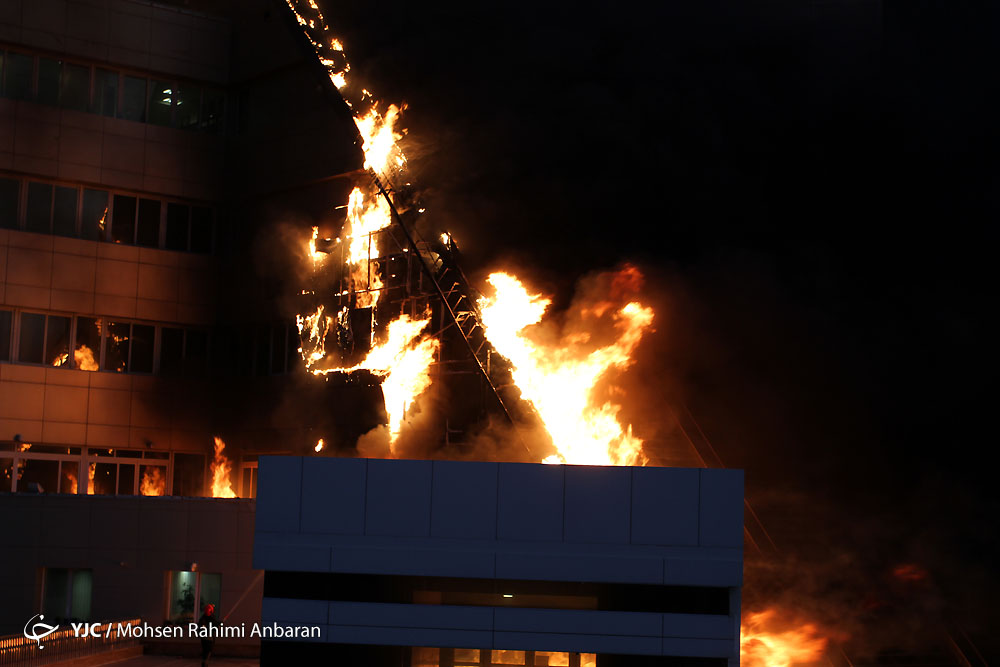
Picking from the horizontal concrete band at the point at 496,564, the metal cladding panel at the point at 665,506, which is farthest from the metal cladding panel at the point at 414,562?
the metal cladding panel at the point at 665,506

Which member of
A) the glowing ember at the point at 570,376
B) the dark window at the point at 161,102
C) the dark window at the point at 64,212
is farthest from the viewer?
the dark window at the point at 161,102

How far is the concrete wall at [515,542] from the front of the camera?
66.7 ft

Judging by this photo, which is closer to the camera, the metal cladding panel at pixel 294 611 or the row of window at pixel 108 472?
the metal cladding panel at pixel 294 611

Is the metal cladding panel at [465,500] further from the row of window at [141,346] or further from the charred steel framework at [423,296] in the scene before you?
the row of window at [141,346]

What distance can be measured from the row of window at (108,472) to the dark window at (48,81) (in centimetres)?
1148

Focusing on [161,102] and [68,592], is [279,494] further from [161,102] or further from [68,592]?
[161,102]

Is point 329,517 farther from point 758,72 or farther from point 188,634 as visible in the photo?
point 758,72

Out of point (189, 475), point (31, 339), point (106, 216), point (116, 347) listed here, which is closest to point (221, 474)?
point (189, 475)

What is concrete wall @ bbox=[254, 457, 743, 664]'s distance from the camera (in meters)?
20.3

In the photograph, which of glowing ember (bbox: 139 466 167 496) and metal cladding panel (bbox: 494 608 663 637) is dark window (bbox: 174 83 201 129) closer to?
glowing ember (bbox: 139 466 167 496)

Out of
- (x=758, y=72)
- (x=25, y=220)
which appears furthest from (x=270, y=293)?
(x=758, y=72)

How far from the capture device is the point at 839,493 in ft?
103

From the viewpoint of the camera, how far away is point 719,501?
20625mm

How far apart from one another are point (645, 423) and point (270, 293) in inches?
554
